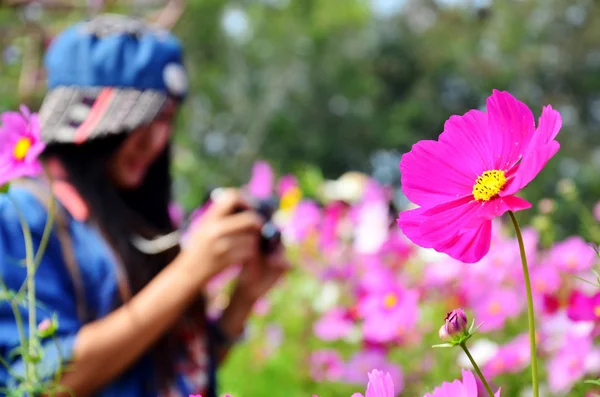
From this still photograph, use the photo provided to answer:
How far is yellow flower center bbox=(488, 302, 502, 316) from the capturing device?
3.06 ft

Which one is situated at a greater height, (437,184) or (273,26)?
(273,26)

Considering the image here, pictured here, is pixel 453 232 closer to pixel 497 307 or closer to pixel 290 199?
pixel 497 307

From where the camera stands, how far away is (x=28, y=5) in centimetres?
237

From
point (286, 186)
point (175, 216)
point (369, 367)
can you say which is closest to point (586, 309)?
point (369, 367)

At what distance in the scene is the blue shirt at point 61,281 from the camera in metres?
0.63

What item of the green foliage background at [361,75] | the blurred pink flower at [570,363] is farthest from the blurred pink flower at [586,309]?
the green foliage background at [361,75]

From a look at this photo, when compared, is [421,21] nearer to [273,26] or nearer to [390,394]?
[273,26]

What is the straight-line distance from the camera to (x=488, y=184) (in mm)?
255

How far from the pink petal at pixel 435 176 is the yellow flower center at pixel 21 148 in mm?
210

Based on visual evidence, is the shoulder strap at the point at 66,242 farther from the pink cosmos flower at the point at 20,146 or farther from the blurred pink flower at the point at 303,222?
the blurred pink flower at the point at 303,222

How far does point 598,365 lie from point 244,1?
1221 centimetres

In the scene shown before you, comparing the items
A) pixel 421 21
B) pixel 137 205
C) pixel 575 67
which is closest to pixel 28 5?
pixel 137 205

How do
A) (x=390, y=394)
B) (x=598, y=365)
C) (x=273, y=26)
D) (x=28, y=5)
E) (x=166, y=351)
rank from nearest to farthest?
(x=390, y=394), (x=598, y=365), (x=166, y=351), (x=28, y=5), (x=273, y=26)

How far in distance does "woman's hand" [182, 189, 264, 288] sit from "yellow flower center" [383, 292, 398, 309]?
18cm
